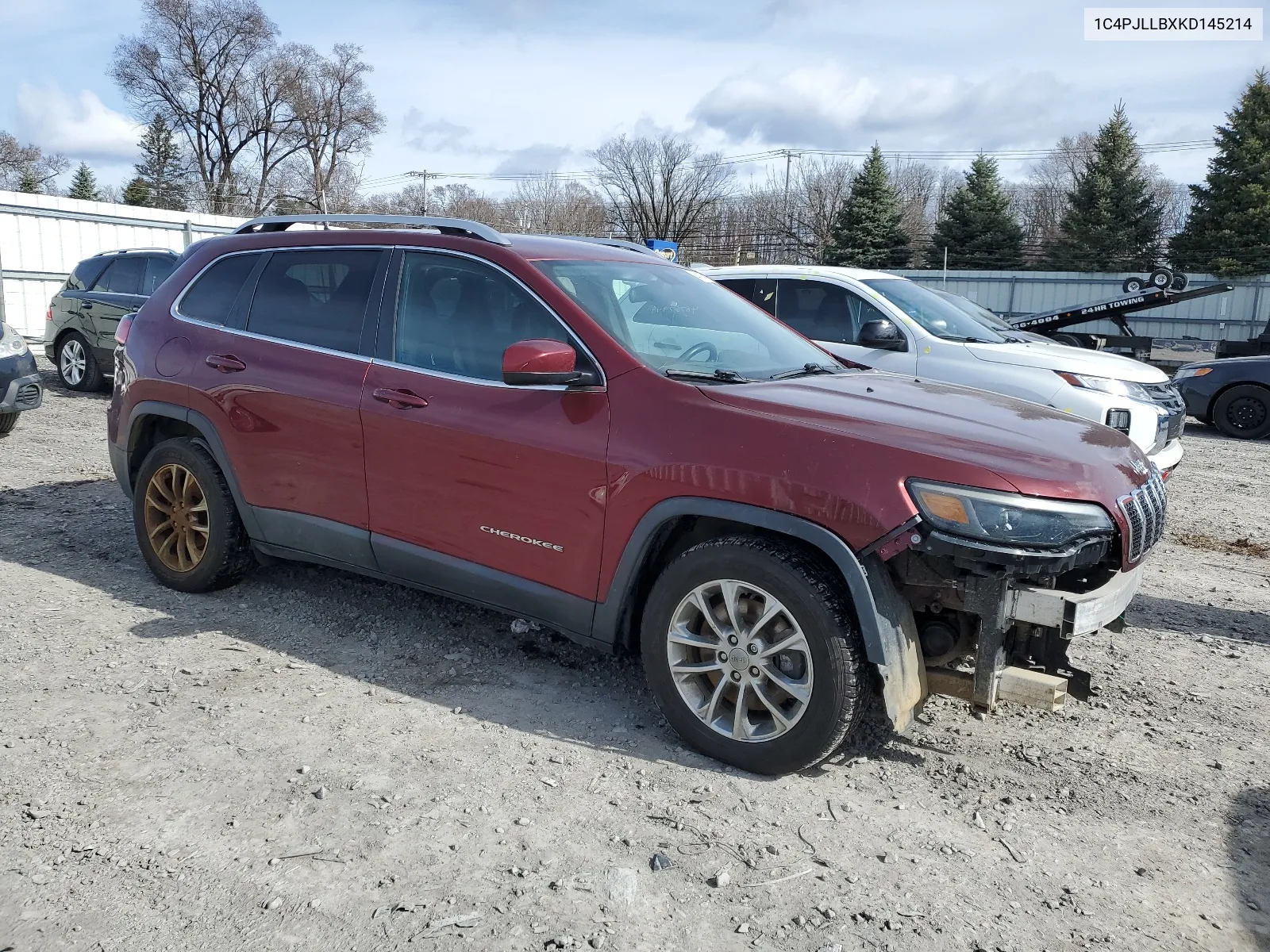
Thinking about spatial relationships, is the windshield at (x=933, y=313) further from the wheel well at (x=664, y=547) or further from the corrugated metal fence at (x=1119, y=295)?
the corrugated metal fence at (x=1119, y=295)

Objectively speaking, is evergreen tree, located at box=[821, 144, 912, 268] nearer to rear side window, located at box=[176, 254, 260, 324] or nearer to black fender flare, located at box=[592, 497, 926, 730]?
rear side window, located at box=[176, 254, 260, 324]

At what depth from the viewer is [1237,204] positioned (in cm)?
3616

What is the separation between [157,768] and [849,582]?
240 centimetres

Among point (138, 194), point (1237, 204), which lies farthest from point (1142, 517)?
point (138, 194)

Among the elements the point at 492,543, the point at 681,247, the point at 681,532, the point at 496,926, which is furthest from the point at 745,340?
the point at 681,247

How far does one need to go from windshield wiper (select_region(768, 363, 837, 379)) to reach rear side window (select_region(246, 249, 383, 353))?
1.83 meters

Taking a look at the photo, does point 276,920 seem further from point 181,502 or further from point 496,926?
point 181,502

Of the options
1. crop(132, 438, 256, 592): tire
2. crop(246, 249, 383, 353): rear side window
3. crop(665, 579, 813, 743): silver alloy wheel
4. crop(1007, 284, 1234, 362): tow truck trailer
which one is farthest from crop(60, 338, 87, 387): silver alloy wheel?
crop(1007, 284, 1234, 362): tow truck trailer

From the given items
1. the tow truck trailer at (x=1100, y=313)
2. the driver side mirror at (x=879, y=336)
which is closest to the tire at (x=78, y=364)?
the driver side mirror at (x=879, y=336)

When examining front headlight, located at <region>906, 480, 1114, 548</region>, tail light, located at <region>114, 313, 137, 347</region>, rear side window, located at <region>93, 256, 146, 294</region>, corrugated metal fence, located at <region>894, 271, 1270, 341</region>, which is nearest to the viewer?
front headlight, located at <region>906, 480, 1114, 548</region>

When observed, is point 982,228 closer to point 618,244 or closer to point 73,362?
point 73,362

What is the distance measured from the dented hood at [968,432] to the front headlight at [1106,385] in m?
4.01

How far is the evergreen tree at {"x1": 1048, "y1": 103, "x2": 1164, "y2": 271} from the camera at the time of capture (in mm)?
39438

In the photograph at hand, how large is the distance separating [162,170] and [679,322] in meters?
57.8
